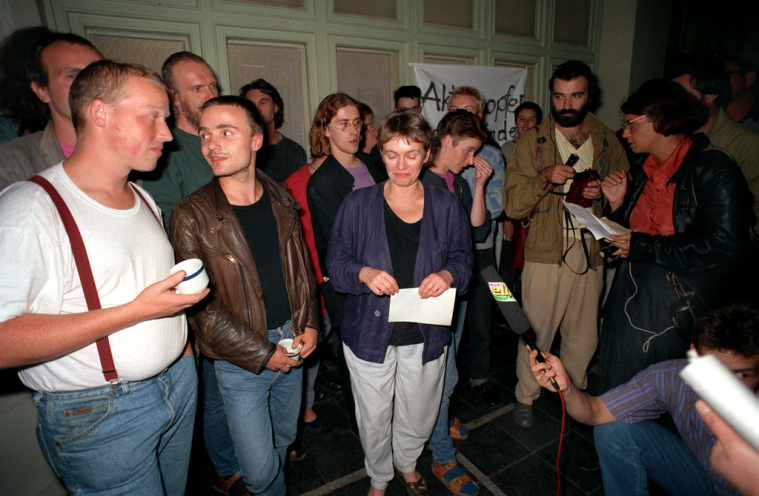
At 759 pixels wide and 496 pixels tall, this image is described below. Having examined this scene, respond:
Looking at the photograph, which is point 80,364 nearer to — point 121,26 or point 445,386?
point 445,386

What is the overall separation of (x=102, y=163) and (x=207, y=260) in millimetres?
600

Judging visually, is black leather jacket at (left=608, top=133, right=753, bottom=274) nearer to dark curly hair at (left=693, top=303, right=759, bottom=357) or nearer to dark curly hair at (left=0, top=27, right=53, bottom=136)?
dark curly hair at (left=693, top=303, right=759, bottom=357)

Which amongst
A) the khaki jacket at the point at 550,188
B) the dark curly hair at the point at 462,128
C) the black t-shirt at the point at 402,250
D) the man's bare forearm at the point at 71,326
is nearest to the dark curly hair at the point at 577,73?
the khaki jacket at the point at 550,188

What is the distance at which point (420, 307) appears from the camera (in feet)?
6.15

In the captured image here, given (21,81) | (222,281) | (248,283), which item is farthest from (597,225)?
(21,81)

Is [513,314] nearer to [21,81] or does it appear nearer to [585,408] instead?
[585,408]

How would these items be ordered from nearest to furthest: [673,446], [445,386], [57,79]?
[673,446], [57,79], [445,386]

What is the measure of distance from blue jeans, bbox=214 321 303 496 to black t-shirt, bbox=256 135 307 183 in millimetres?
1878

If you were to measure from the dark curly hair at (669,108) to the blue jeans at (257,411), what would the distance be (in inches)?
97.5

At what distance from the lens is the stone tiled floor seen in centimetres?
246

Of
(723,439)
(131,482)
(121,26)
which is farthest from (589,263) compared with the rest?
(121,26)

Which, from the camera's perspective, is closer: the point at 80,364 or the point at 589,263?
the point at 80,364

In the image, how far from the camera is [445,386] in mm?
2480

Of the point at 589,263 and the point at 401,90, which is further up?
the point at 401,90
